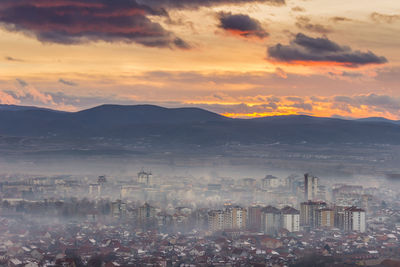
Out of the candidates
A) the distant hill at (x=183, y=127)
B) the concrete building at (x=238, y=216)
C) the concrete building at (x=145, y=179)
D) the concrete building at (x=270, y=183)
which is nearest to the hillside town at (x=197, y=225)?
the concrete building at (x=238, y=216)

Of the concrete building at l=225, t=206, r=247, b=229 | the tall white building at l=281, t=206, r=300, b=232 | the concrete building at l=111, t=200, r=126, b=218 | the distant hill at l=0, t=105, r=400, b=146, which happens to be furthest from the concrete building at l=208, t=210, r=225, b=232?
the distant hill at l=0, t=105, r=400, b=146

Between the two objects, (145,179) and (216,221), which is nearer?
(216,221)

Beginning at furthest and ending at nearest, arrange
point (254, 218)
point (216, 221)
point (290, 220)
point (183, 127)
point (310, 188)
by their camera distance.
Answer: point (183, 127)
point (310, 188)
point (254, 218)
point (290, 220)
point (216, 221)

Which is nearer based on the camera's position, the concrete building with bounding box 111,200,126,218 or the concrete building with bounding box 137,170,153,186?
the concrete building with bounding box 111,200,126,218

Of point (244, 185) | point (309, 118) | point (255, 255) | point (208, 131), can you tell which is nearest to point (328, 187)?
point (244, 185)

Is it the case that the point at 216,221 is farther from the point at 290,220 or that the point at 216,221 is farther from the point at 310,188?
the point at 310,188

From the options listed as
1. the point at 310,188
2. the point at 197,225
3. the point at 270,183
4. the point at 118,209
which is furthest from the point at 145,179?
the point at 197,225

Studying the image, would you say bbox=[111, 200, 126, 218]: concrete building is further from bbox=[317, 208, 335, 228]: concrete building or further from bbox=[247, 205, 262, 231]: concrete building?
bbox=[317, 208, 335, 228]: concrete building
